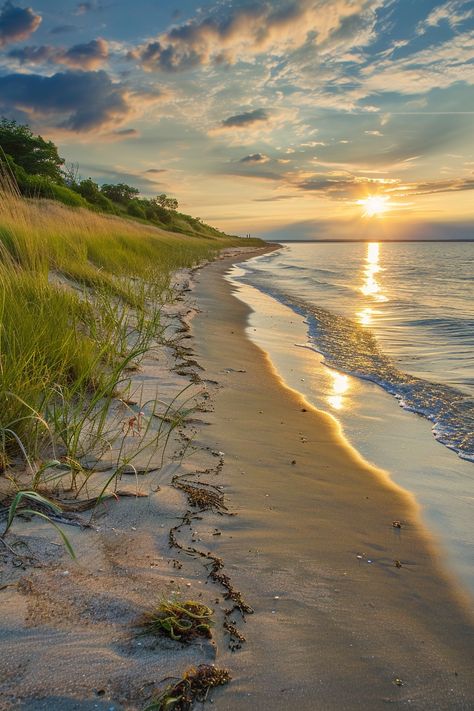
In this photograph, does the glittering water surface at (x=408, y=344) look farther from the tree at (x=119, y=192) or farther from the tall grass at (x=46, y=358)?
the tree at (x=119, y=192)

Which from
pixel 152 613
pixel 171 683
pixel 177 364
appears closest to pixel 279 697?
pixel 171 683

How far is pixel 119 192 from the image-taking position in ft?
196

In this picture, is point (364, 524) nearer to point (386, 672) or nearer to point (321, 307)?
point (386, 672)

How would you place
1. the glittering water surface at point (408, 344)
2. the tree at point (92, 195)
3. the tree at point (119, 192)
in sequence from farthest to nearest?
the tree at point (119, 192) → the tree at point (92, 195) → the glittering water surface at point (408, 344)

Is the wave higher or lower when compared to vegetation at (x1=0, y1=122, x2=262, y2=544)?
lower

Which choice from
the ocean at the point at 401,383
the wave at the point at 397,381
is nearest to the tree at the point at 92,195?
the ocean at the point at 401,383

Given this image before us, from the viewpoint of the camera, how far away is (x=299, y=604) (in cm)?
188

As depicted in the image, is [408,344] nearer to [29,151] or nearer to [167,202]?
[29,151]

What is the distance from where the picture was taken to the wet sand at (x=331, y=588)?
5.04 feet

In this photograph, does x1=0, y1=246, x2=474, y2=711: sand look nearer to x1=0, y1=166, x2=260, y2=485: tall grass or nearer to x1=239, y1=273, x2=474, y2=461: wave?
x1=0, y1=166, x2=260, y2=485: tall grass

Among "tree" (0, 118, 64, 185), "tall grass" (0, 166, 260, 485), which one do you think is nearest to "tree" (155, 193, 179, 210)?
"tree" (0, 118, 64, 185)

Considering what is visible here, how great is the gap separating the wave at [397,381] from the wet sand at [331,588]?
1164mm

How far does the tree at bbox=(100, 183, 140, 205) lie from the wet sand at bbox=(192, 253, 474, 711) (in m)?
59.0

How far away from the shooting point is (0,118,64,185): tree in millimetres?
31219
